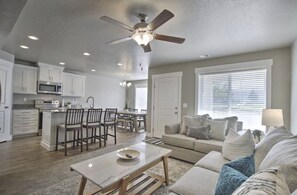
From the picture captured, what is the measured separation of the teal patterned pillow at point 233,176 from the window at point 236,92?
9.87ft

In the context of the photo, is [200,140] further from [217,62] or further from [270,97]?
[217,62]

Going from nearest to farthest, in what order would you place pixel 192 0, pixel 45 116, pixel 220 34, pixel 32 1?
pixel 192 0 → pixel 32 1 → pixel 220 34 → pixel 45 116

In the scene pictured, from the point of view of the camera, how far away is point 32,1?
6.39 ft

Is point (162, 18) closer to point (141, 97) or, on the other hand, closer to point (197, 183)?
point (197, 183)

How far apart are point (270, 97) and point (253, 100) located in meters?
0.34

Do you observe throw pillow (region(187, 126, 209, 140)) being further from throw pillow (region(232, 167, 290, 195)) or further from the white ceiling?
throw pillow (region(232, 167, 290, 195))

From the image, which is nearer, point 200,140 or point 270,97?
point 200,140

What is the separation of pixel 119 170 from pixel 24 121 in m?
4.76

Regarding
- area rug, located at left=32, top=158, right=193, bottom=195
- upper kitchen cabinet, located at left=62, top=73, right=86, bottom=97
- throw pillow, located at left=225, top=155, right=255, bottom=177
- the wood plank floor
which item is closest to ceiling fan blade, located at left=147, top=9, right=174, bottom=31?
throw pillow, located at left=225, top=155, right=255, bottom=177

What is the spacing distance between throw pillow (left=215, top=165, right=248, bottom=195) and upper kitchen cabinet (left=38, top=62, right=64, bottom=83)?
6155 millimetres

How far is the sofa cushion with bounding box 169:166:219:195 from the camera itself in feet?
4.63

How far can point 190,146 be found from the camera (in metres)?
3.17

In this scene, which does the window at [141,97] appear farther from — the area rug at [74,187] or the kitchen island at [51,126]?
the area rug at [74,187]

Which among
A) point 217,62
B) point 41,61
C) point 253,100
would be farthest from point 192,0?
point 41,61
